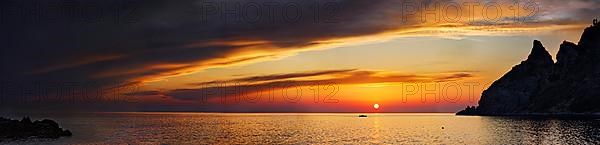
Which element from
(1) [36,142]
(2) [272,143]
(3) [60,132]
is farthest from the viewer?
(3) [60,132]

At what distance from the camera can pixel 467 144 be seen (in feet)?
328

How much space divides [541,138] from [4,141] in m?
108

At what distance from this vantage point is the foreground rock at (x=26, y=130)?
351 ft

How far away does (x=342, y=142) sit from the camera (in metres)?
107

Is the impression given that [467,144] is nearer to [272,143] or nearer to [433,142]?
[433,142]

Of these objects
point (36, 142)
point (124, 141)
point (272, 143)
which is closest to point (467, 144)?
point (272, 143)

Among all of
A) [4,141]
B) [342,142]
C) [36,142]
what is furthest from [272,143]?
[4,141]

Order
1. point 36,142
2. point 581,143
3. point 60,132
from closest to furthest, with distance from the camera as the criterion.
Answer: point 581,143 → point 36,142 → point 60,132

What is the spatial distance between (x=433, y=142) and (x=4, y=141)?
85.6 m

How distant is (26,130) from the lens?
110 m

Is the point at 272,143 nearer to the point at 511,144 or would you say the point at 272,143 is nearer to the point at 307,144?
the point at 307,144

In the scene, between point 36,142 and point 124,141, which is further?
point 124,141

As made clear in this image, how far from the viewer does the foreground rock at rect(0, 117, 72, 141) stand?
106863 mm

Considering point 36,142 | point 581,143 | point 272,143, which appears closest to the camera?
point 581,143
